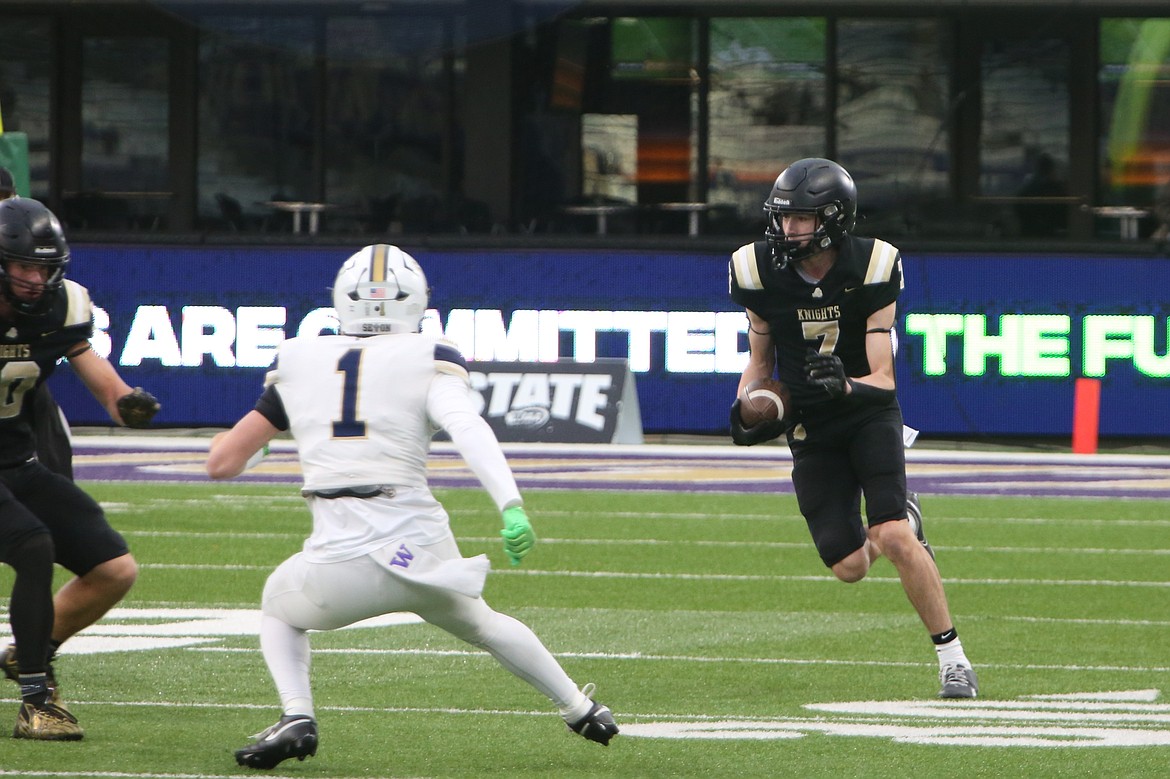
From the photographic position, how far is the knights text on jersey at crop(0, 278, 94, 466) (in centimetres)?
624

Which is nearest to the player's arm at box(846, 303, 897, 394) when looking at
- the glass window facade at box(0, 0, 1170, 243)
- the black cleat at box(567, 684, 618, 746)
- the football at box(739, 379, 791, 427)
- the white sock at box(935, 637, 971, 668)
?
the football at box(739, 379, 791, 427)

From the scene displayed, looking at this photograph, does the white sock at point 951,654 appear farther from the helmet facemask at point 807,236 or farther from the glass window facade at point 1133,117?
the glass window facade at point 1133,117

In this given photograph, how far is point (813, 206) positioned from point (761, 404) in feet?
2.17

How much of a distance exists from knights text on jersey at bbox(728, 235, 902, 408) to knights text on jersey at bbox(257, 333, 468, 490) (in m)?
2.07

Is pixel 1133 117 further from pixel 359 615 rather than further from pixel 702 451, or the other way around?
pixel 359 615

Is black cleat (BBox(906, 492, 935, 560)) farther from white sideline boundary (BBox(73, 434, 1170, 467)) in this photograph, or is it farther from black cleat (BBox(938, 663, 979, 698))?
white sideline boundary (BBox(73, 434, 1170, 467))

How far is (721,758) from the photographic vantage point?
18.9ft

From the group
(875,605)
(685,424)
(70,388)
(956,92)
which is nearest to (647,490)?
(685,424)

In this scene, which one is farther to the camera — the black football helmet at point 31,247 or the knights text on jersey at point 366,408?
the black football helmet at point 31,247

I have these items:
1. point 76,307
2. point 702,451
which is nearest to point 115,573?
point 76,307

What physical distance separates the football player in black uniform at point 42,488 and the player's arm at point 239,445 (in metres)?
0.74

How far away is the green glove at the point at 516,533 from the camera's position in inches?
205

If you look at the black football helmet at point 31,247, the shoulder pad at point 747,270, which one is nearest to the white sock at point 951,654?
the shoulder pad at point 747,270

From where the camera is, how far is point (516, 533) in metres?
5.21
